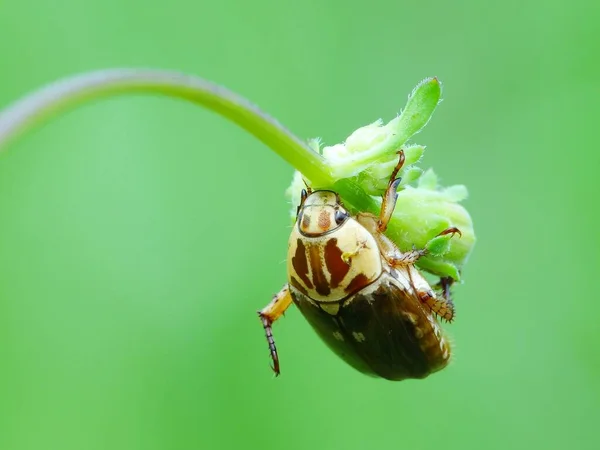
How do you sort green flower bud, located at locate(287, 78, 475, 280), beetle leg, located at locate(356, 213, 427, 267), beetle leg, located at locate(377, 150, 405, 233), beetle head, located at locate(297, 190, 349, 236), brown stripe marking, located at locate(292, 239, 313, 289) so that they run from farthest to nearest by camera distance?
brown stripe marking, located at locate(292, 239, 313, 289) < beetle head, located at locate(297, 190, 349, 236) < beetle leg, located at locate(356, 213, 427, 267) < beetle leg, located at locate(377, 150, 405, 233) < green flower bud, located at locate(287, 78, 475, 280)

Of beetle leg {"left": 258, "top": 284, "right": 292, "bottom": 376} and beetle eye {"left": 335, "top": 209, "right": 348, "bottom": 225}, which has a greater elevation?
beetle eye {"left": 335, "top": 209, "right": 348, "bottom": 225}

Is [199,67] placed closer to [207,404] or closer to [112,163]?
[112,163]

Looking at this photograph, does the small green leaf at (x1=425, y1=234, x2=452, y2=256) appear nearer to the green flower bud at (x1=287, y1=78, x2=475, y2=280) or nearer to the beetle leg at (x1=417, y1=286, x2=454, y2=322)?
the green flower bud at (x1=287, y1=78, x2=475, y2=280)

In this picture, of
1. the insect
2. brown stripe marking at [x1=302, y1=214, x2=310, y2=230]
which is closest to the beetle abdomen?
the insect

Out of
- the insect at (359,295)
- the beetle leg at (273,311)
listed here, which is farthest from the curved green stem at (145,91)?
the beetle leg at (273,311)

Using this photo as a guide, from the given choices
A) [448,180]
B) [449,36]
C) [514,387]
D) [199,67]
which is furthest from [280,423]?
[449,36]

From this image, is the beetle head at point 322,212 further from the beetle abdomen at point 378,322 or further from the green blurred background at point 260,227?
the green blurred background at point 260,227

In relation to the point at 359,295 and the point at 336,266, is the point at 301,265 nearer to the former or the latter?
A: the point at 336,266
